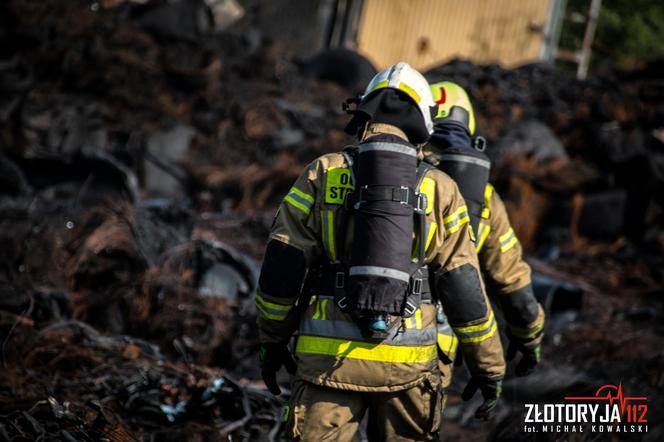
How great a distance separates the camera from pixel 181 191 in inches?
312

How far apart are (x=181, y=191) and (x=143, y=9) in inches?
132

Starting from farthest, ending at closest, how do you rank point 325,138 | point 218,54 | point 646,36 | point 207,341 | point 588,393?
point 646,36
point 218,54
point 325,138
point 207,341
point 588,393

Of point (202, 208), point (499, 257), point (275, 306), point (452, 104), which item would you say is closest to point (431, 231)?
point (275, 306)

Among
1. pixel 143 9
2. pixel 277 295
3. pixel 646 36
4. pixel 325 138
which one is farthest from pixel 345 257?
pixel 646 36

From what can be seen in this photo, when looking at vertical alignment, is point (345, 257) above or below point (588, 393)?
above

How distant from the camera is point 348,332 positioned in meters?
2.57

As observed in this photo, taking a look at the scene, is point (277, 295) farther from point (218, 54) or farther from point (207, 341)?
point (218, 54)

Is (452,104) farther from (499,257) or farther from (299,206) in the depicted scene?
(299,206)

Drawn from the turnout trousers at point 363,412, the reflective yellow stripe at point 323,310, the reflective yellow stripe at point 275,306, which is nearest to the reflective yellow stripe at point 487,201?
the turnout trousers at point 363,412

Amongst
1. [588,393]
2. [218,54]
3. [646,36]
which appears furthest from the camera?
[646,36]

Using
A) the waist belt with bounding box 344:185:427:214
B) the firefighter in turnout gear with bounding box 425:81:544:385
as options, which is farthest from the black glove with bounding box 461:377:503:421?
the waist belt with bounding box 344:185:427:214

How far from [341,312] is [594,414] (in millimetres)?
1777

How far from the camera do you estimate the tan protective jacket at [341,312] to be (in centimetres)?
256

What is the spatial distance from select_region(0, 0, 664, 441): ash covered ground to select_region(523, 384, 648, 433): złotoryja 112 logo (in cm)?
8
